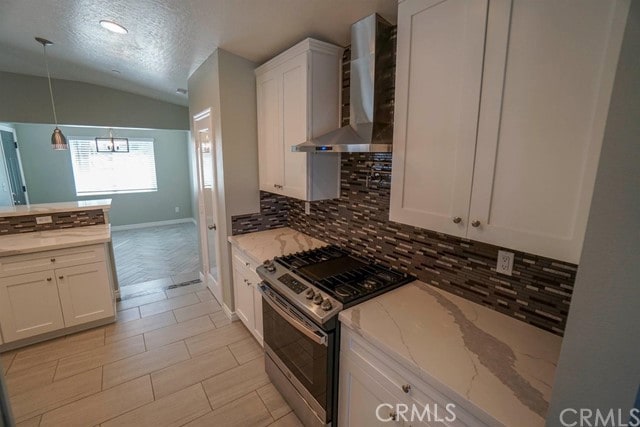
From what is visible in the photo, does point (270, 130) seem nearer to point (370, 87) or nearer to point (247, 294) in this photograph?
point (370, 87)

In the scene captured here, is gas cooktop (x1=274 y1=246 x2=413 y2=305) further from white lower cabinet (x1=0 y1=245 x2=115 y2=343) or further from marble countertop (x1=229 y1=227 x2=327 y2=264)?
white lower cabinet (x1=0 y1=245 x2=115 y2=343)

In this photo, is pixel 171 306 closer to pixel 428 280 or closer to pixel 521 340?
pixel 428 280

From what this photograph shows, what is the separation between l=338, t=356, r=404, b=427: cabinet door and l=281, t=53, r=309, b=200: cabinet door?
1220mm

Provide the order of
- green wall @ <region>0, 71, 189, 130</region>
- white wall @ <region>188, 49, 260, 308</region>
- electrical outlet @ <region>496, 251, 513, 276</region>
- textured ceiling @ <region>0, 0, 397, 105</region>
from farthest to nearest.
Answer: green wall @ <region>0, 71, 189, 130</region> < white wall @ <region>188, 49, 260, 308</region> < textured ceiling @ <region>0, 0, 397, 105</region> < electrical outlet @ <region>496, 251, 513, 276</region>

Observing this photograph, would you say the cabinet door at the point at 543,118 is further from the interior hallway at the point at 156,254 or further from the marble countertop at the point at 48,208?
the interior hallway at the point at 156,254

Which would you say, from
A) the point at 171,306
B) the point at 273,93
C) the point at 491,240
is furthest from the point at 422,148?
the point at 171,306

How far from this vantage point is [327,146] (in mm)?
1672

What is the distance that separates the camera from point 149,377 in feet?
7.22

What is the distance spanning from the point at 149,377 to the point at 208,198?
1.74 meters

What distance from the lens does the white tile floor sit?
188 centimetres

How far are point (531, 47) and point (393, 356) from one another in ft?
4.08

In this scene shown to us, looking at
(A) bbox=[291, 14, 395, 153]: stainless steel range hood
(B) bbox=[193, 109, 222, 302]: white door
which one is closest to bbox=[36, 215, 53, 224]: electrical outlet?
(B) bbox=[193, 109, 222, 302]: white door

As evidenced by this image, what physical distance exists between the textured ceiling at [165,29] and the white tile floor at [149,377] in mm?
2581

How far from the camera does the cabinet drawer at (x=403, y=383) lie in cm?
98
